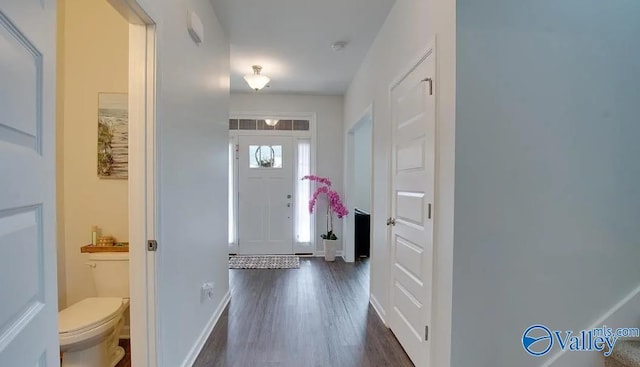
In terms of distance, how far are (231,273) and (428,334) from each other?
10.0 ft

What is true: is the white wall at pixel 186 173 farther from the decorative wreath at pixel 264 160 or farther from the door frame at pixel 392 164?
the decorative wreath at pixel 264 160

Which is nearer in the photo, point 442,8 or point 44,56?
point 44,56

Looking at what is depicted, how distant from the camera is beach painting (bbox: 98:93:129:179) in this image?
2326mm

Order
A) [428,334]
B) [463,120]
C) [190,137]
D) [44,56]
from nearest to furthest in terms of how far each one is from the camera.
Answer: [44,56] → [463,120] → [428,334] → [190,137]

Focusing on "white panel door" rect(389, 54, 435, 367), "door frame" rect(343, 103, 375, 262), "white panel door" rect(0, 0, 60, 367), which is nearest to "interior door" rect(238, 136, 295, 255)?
"door frame" rect(343, 103, 375, 262)

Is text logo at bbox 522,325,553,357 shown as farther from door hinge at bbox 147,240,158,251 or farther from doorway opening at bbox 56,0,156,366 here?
doorway opening at bbox 56,0,156,366

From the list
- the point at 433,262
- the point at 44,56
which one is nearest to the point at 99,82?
the point at 44,56

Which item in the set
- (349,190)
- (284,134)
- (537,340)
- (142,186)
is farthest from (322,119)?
(537,340)

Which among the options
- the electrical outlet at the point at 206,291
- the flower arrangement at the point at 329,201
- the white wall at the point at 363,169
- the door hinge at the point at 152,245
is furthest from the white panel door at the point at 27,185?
the white wall at the point at 363,169

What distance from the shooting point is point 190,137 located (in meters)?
2.07

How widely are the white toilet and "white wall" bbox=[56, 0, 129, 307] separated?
0.67ft

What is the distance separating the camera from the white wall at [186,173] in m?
1.65

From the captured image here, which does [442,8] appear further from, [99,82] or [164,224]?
[99,82]

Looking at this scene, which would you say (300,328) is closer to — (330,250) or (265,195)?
(330,250)
